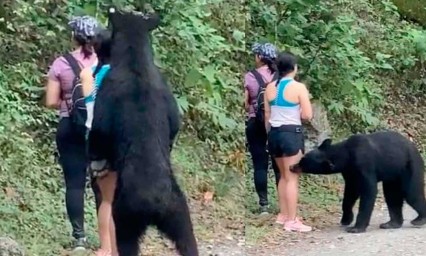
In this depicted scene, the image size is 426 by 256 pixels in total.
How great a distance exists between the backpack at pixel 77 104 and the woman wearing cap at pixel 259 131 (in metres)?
3.55

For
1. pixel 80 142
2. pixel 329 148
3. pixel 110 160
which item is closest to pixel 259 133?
pixel 329 148

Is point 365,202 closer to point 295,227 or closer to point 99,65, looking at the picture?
point 295,227

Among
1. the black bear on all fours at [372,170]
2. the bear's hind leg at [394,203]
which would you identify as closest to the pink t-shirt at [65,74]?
the black bear on all fours at [372,170]

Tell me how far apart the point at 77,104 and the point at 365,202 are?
396 centimetres

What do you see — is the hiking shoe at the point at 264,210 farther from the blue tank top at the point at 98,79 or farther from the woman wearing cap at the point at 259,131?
the blue tank top at the point at 98,79

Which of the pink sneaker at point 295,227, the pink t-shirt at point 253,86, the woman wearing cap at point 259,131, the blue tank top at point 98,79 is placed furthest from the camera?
the woman wearing cap at point 259,131

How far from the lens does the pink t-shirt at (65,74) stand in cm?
870

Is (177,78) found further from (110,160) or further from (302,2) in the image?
(110,160)

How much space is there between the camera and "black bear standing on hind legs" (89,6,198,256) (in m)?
6.91

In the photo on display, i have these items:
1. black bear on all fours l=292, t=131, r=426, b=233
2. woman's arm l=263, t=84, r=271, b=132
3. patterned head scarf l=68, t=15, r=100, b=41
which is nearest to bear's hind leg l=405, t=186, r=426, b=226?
Result: black bear on all fours l=292, t=131, r=426, b=233

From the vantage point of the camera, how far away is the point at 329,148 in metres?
11.7

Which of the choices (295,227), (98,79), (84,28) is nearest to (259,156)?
(295,227)

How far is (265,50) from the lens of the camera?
40.1 feet

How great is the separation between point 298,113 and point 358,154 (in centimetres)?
81
